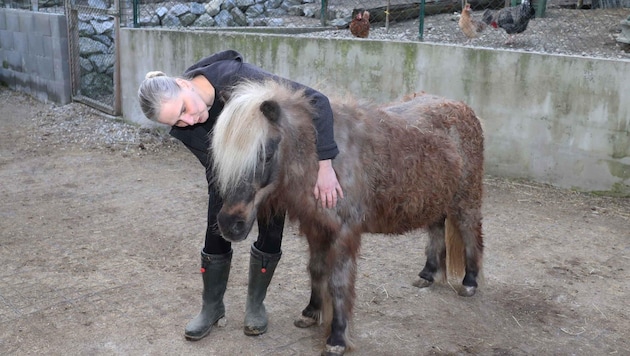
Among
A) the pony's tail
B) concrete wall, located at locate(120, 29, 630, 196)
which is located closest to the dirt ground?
the pony's tail

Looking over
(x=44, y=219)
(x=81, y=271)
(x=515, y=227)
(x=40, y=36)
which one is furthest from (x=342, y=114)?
(x=40, y=36)

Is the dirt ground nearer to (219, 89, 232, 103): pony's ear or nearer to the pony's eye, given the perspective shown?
the pony's eye

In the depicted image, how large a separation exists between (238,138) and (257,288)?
114 cm

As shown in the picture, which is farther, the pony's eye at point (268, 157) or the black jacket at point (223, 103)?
the black jacket at point (223, 103)

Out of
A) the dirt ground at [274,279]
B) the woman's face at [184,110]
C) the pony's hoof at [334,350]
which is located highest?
the woman's face at [184,110]

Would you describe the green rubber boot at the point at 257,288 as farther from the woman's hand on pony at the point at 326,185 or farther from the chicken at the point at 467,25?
the chicken at the point at 467,25

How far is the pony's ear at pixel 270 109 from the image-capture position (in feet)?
9.09

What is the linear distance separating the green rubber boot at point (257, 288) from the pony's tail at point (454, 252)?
1172mm

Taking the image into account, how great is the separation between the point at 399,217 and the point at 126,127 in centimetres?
579

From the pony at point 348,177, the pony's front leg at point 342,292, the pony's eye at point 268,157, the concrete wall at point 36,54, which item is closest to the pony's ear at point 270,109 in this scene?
the pony at point 348,177

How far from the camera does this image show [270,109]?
2.79 metres

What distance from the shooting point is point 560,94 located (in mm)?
6059

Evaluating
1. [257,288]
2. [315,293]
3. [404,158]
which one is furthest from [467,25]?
[257,288]

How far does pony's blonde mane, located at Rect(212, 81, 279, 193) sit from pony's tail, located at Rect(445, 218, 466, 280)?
1708 millimetres
